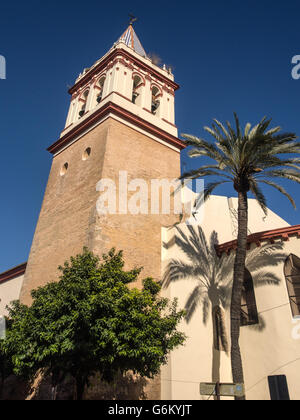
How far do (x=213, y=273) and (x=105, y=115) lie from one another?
9.12 m

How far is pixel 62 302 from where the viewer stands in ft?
27.7

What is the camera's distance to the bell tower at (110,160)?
13492mm

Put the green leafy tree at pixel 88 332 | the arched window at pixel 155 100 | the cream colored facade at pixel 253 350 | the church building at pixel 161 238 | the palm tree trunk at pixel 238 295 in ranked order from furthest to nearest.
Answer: the arched window at pixel 155 100, the church building at pixel 161 238, the cream colored facade at pixel 253 350, the palm tree trunk at pixel 238 295, the green leafy tree at pixel 88 332

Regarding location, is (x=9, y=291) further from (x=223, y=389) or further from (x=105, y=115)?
(x=223, y=389)

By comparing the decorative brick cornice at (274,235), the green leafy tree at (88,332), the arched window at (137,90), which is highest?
the arched window at (137,90)

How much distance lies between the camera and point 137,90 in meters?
19.7

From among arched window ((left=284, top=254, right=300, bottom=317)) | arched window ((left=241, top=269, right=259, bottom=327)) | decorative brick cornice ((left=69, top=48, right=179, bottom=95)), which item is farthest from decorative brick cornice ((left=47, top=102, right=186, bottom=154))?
arched window ((left=284, top=254, right=300, bottom=317))

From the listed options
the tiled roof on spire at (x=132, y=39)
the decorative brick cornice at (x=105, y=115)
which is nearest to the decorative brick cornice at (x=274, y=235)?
the decorative brick cornice at (x=105, y=115)

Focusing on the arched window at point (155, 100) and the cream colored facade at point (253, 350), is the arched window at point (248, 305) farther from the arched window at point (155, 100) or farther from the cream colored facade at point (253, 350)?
the arched window at point (155, 100)

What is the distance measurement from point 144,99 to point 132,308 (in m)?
13.5

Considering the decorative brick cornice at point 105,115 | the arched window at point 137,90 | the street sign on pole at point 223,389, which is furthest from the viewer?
the arched window at point 137,90

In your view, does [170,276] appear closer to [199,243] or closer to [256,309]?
[199,243]

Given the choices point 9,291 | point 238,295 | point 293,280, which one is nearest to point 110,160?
point 238,295

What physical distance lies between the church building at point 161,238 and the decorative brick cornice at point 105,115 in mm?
59
